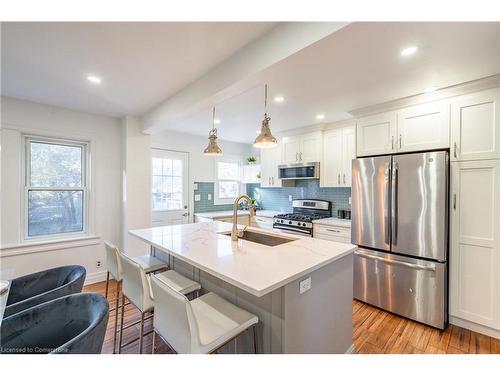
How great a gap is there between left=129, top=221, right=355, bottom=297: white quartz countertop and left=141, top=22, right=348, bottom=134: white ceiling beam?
131 cm

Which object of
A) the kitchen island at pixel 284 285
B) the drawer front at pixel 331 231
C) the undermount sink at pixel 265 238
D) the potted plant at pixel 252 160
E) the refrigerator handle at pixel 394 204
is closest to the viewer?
the kitchen island at pixel 284 285

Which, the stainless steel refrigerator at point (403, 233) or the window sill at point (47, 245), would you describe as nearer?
the stainless steel refrigerator at point (403, 233)

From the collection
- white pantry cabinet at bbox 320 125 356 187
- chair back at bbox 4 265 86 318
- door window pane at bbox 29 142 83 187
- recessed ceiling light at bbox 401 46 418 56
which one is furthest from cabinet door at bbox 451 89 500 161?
door window pane at bbox 29 142 83 187

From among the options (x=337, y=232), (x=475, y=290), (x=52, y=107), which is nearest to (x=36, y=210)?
(x=52, y=107)

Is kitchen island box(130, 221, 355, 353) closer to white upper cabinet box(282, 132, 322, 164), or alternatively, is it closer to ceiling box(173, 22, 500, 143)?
ceiling box(173, 22, 500, 143)

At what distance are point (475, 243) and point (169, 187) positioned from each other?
4179 mm

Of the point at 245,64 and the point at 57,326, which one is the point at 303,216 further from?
the point at 57,326

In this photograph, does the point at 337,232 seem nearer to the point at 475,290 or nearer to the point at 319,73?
the point at 475,290

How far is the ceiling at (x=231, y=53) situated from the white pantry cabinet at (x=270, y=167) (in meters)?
1.63

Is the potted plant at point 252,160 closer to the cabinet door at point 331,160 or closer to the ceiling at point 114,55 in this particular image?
the cabinet door at point 331,160

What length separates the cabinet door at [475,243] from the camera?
6.80ft

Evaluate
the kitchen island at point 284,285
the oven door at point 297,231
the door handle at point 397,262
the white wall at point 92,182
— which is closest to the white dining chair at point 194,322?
the kitchen island at point 284,285

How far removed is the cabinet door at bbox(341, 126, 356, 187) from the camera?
3.41m
